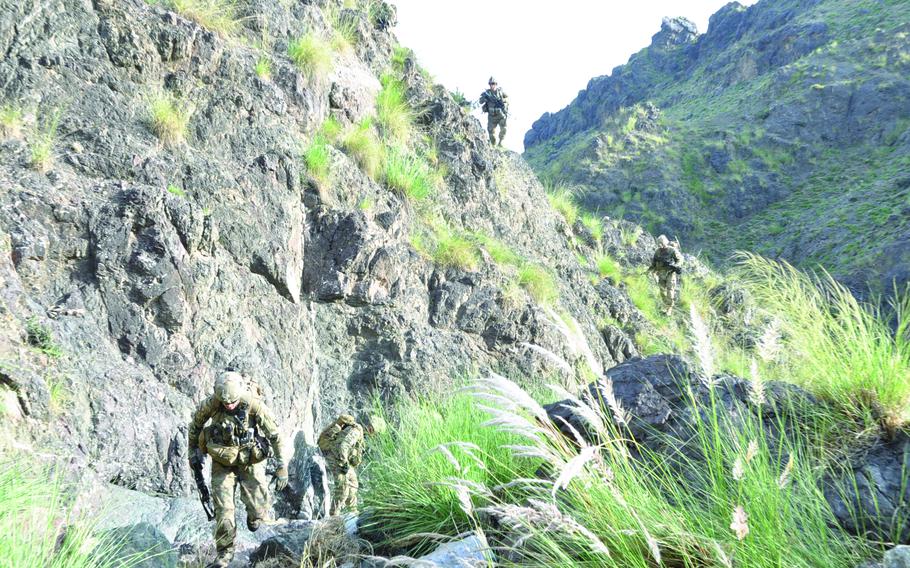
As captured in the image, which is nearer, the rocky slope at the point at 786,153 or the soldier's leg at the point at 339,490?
the soldier's leg at the point at 339,490

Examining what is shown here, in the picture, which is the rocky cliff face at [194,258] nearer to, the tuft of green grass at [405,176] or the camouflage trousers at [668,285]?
the tuft of green grass at [405,176]

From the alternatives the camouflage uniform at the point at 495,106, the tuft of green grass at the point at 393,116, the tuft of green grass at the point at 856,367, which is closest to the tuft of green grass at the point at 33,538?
the tuft of green grass at the point at 856,367

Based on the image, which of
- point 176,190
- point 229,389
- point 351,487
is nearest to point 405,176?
point 176,190

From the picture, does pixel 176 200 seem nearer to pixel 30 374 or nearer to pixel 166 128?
pixel 166 128

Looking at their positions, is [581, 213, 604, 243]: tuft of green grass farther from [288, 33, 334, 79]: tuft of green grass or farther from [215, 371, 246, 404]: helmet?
[215, 371, 246, 404]: helmet

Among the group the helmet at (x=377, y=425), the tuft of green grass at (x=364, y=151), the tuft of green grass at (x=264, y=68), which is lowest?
the helmet at (x=377, y=425)

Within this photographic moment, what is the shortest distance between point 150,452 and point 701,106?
35.5 metres

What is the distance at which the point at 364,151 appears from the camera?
968cm

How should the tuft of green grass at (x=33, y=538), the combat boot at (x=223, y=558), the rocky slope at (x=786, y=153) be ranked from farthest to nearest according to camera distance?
the rocky slope at (x=786, y=153), the combat boot at (x=223, y=558), the tuft of green grass at (x=33, y=538)

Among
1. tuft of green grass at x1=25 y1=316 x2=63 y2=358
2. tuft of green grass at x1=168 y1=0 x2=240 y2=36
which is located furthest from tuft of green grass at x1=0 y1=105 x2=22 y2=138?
tuft of green grass at x1=168 y1=0 x2=240 y2=36

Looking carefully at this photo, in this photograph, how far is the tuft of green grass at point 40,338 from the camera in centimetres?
488

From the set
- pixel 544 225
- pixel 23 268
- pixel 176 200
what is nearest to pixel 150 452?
pixel 23 268

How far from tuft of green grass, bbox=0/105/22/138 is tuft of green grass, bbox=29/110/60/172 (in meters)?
0.14

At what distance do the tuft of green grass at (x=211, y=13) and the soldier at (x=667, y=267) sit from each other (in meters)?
8.86
